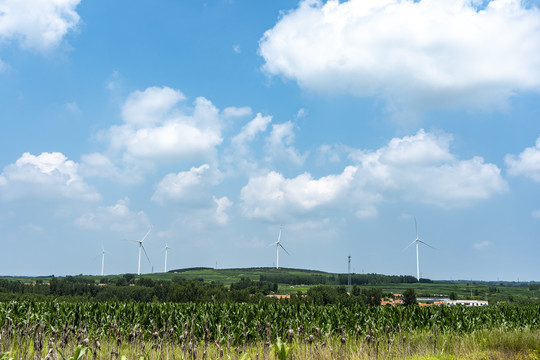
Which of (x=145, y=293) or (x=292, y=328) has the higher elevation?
(x=292, y=328)

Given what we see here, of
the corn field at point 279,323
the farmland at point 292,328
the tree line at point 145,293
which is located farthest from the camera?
the tree line at point 145,293

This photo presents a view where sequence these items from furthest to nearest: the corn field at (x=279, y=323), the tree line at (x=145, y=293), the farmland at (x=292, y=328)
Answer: the tree line at (x=145, y=293) < the corn field at (x=279, y=323) < the farmland at (x=292, y=328)

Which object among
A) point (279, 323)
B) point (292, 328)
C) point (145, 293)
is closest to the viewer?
point (292, 328)

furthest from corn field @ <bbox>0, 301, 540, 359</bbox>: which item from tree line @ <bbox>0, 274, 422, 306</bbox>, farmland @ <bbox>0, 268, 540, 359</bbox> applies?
tree line @ <bbox>0, 274, 422, 306</bbox>

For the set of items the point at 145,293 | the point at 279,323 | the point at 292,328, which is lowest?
the point at 145,293

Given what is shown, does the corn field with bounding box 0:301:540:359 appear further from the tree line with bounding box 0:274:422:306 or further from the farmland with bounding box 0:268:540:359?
the tree line with bounding box 0:274:422:306

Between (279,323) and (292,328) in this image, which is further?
(279,323)

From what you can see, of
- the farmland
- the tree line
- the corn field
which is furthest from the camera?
the tree line

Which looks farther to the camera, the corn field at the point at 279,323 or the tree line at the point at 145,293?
the tree line at the point at 145,293

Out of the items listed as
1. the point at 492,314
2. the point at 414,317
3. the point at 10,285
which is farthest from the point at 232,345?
the point at 10,285

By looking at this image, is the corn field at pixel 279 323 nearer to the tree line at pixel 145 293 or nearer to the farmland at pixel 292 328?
the farmland at pixel 292 328

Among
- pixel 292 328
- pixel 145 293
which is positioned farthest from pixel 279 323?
pixel 145 293

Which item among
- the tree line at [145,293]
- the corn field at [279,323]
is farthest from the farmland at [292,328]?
the tree line at [145,293]

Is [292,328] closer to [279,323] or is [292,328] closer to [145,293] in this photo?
[279,323]
